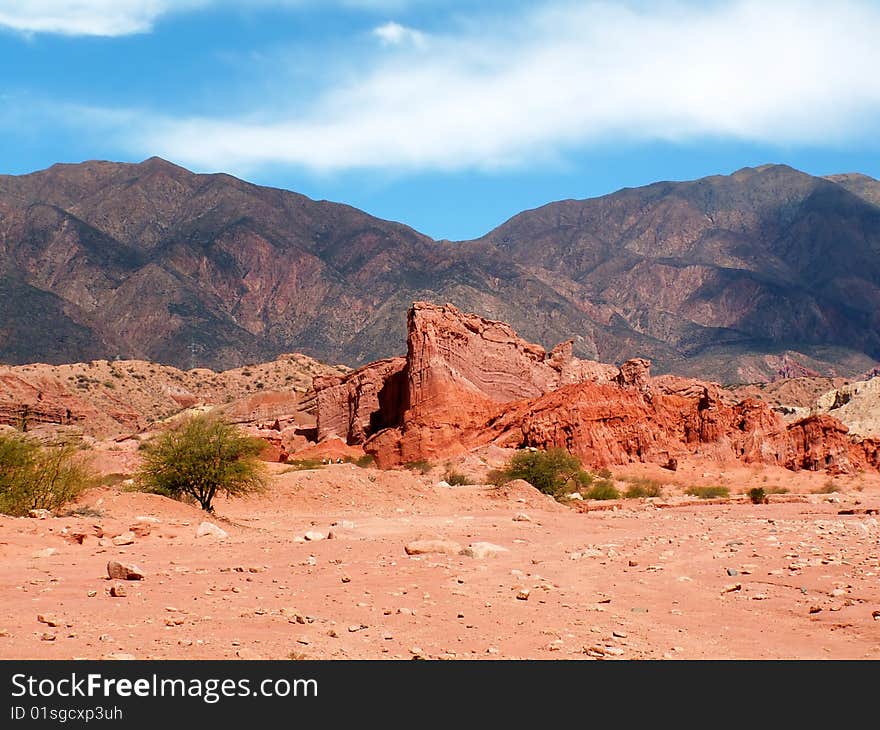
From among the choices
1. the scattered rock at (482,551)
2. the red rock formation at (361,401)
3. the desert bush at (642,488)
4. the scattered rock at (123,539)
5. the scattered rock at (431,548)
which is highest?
the red rock formation at (361,401)

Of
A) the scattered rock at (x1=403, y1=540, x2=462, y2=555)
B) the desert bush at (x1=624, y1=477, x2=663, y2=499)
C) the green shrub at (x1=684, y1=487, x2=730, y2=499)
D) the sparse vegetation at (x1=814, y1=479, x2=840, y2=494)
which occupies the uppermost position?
the scattered rock at (x1=403, y1=540, x2=462, y2=555)

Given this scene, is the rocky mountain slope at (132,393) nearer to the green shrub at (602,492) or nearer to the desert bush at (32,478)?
the green shrub at (602,492)

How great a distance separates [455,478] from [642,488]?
9.29 meters

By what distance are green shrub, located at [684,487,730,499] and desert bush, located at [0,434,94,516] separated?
98.2ft

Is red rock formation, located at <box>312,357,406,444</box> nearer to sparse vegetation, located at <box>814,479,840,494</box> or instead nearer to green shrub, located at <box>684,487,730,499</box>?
green shrub, located at <box>684,487,730,499</box>

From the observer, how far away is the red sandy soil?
10930 mm

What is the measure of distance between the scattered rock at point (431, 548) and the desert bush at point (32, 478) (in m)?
8.83

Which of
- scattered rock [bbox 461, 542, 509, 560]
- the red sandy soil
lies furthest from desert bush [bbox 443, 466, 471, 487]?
scattered rock [bbox 461, 542, 509, 560]

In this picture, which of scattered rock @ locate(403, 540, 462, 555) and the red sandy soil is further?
scattered rock @ locate(403, 540, 462, 555)

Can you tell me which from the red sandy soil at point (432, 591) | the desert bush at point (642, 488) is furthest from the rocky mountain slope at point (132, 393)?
the red sandy soil at point (432, 591)

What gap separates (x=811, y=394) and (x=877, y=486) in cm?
8112

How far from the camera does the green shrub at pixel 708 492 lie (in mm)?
46656

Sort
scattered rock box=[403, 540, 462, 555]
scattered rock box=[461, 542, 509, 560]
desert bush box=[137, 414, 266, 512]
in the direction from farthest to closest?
desert bush box=[137, 414, 266, 512]
scattered rock box=[461, 542, 509, 560]
scattered rock box=[403, 540, 462, 555]
